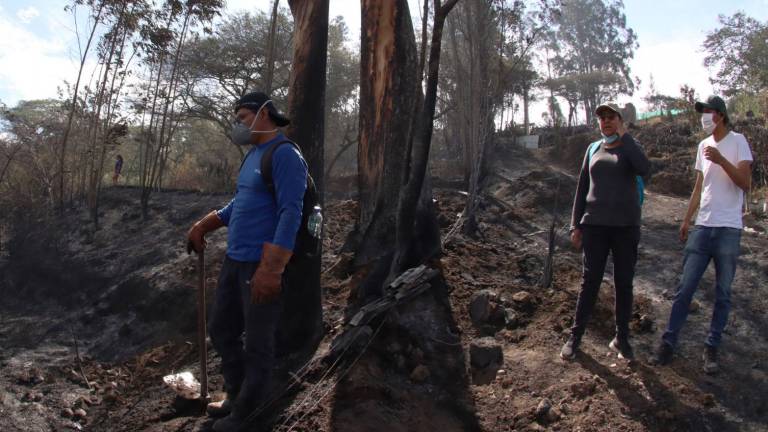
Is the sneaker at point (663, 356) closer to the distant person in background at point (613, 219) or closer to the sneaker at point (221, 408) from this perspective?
the distant person in background at point (613, 219)

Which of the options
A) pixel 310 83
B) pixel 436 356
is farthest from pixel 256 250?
pixel 310 83

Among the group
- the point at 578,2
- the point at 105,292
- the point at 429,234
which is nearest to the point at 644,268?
the point at 429,234

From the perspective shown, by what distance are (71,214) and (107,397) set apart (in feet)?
28.0

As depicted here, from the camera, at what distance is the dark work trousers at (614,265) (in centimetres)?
360

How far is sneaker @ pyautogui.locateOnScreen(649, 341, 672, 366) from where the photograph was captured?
3.67 metres

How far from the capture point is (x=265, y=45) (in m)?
18.0

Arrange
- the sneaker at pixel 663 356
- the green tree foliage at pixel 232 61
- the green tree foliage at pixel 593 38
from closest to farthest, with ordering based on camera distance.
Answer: the sneaker at pixel 663 356, the green tree foliage at pixel 232 61, the green tree foliage at pixel 593 38

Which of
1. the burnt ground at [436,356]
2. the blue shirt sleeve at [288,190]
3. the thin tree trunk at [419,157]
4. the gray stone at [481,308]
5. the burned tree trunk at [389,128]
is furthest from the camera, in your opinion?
the burned tree trunk at [389,128]

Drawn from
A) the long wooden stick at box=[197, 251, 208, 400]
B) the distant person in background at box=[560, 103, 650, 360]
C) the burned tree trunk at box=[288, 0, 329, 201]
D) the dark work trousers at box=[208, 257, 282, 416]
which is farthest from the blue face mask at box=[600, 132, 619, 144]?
the long wooden stick at box=[197, 251, 208, 400]

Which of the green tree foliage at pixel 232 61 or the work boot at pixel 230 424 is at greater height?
the green tree foliage at pixel 232 61

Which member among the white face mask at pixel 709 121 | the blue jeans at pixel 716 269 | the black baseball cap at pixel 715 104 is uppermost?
the black baseball cap at pixel 715 104

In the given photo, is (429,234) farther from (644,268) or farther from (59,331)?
(59,331)

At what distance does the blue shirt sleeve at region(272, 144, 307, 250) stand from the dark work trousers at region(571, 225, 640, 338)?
188cm

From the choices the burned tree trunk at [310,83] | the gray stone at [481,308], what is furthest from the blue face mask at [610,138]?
the burned tree trunk at [310,83]
